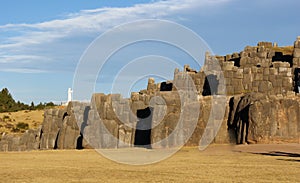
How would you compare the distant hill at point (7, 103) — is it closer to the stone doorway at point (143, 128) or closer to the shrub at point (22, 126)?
the shrub at point (22, 126)

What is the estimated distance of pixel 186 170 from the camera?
14953 millimetres

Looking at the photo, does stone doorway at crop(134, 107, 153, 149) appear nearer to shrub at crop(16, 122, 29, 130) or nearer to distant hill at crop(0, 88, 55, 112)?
shrub at crop(16, 122, 29, 130)

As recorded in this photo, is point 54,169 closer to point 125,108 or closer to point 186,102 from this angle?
point 186,102

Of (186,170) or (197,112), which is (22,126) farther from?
(186,170)

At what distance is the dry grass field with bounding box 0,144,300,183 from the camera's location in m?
13.1

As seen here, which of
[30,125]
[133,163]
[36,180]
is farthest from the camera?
[30,125]

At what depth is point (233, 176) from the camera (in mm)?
13281

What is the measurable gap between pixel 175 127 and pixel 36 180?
12.6 metres

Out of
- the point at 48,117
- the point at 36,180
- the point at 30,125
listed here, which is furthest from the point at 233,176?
the point at 30,125

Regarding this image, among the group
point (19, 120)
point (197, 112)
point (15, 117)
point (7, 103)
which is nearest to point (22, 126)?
point (19, 120)

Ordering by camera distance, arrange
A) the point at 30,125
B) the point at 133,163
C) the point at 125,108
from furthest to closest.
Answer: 1. the point at 30,125
2. the point at 125,108
3. the point at 133,163

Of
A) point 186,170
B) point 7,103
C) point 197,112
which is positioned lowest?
point 186,170

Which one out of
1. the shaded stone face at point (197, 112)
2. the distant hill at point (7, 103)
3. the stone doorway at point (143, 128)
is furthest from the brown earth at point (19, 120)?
the stone doorway at point (143, 128)

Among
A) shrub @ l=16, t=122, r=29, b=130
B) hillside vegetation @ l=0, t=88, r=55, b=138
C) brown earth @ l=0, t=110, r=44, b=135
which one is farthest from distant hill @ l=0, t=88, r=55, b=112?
shrub @ l=16, t=122, r=29, b=130
